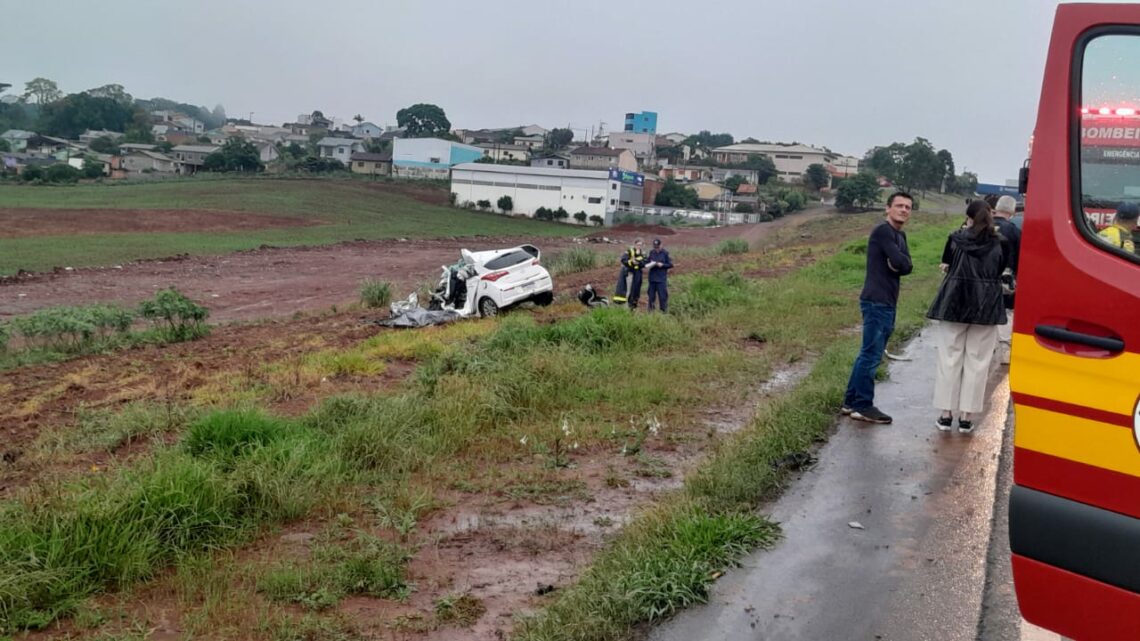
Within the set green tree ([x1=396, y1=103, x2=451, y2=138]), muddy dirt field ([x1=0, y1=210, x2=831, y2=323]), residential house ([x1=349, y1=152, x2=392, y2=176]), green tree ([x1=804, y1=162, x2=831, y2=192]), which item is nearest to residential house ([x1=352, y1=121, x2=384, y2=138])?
green tree ([x1=396, y1=103, x2=451, y2=138])

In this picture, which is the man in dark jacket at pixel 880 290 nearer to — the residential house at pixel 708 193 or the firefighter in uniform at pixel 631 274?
the firefighter in uniform at pixel 631 274

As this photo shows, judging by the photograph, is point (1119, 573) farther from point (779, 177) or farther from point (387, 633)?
point (779, 177)

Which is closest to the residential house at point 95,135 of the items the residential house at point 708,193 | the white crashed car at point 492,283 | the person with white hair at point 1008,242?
the residential house at point 708,193

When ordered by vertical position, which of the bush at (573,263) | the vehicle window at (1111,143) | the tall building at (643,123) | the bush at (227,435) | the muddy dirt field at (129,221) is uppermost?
the tall building at (643,123)

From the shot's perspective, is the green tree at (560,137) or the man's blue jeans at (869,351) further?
the green tree at (560,137)

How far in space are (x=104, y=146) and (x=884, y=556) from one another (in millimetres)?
116224

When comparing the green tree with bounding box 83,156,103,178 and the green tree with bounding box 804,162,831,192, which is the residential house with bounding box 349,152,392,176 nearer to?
the green tree with bounding box 83,156,103,178

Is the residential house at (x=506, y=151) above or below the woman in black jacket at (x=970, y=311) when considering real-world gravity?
above

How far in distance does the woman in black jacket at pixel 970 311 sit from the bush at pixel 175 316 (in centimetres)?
1436

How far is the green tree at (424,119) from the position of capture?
14038 centimetres

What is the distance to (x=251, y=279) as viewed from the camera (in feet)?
97.3

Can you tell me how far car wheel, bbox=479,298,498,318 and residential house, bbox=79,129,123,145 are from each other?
357 ft

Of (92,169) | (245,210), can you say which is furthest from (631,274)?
(92,169)

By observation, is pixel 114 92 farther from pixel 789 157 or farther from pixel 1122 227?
pixel 1122 227
